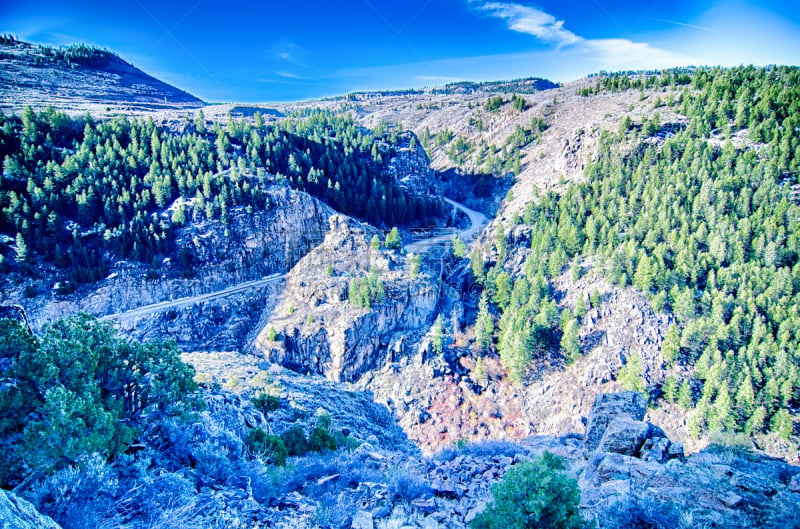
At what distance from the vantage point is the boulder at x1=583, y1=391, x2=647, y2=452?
22266 mm

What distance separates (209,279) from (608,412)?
59557 mm

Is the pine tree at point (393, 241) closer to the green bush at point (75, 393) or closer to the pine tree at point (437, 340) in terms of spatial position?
the pine tree at point (437, 340)

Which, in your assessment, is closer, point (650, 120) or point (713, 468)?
point (713, 468)

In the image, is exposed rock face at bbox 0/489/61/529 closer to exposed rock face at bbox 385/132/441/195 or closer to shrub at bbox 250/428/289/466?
shrub at bbox 250/428/289/466

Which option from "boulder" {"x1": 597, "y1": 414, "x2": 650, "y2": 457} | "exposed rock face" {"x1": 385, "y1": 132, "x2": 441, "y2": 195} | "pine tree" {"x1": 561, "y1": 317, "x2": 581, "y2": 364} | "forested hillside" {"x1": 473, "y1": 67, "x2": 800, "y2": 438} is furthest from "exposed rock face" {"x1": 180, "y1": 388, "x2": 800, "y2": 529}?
"exposed rock face" {"x1": 385, "y1": 132, "x2": 441, "y2": 195}

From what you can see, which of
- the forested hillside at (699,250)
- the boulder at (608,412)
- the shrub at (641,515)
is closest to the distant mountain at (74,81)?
the forested hillside at (699,250)

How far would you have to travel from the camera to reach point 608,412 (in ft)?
74.7

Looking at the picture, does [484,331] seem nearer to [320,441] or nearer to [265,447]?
[320,441]

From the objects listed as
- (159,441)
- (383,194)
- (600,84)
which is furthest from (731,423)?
(600,84)

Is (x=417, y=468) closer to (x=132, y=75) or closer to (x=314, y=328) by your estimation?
(x=314, y=328)

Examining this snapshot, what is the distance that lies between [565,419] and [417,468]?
34.7m

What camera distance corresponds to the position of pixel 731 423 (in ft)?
129

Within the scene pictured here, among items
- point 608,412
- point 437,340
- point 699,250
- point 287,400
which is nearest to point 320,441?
point 287,400

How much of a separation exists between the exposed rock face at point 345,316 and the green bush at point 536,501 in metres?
46.0
